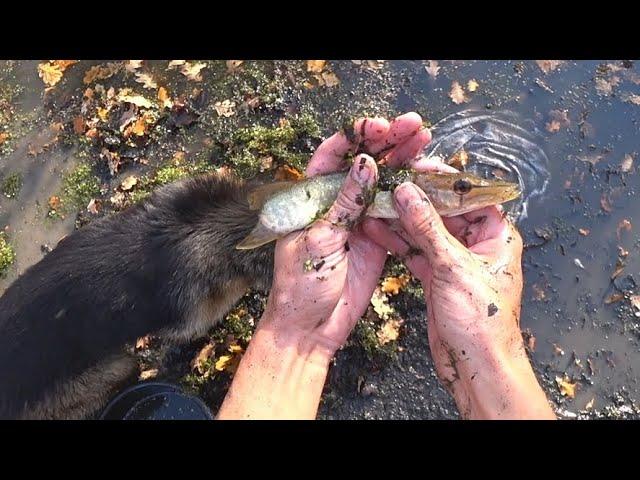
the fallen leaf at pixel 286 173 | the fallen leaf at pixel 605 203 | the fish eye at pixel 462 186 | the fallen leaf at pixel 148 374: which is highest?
the fish eye at pixel 462 186

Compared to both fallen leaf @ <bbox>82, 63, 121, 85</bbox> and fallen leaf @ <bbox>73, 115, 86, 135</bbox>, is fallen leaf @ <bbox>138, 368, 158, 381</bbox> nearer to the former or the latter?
fallen leaf @ <bbox>73, 115, 86, 135</bbox>

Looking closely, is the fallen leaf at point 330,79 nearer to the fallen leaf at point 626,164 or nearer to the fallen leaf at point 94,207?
the fallen leaf at point 94,207

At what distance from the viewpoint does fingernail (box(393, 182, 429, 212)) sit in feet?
13.6

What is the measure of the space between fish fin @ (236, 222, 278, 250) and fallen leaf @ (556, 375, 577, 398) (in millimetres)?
2959

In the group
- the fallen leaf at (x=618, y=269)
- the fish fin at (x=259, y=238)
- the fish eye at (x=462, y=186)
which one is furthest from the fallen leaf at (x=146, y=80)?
the fallen leaf at (x=618, y=269)

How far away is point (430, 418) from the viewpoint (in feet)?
17.6

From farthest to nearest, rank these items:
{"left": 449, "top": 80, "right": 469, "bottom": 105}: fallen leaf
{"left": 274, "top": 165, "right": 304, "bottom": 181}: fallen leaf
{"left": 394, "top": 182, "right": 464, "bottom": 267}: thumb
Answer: {"left": 449, "top": 80, "right": 469, "bottom": 105}: fallen leaf → {"left": 274, "top": 165, "right": 304, "bottom": 181}: fallen leaf → {"left": 394, "top": 182, "right": 464, "bottom": 267}: thumb

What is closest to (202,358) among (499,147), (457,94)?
(499,147)

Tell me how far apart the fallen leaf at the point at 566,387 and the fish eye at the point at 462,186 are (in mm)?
2272

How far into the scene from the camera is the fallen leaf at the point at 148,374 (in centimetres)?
586

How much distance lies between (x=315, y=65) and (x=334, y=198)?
2.63 metres

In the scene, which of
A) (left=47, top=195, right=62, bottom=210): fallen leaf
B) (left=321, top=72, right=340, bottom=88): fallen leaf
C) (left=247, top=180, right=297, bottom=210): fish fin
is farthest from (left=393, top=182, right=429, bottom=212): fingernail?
(left=47, top=195, right=62, bottom=210): fallen leaf

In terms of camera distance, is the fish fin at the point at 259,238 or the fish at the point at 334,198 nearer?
the fish at the point at 334,198
